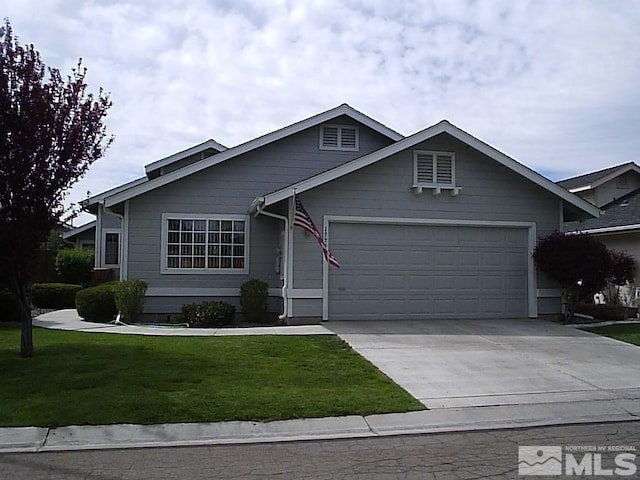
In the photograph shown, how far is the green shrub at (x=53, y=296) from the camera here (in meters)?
21.6

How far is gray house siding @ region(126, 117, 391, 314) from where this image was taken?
56.6 ft

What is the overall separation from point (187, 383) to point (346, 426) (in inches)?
102

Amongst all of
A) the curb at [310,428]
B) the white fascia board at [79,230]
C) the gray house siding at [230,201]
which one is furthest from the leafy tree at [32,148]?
the white fascia board at [79,230]

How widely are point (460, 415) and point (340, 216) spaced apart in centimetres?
787

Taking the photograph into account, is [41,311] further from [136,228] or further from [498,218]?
[498,218]

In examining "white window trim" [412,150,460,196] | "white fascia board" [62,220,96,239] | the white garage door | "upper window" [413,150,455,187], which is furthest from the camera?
"white fascia board" [62,220,96,239]

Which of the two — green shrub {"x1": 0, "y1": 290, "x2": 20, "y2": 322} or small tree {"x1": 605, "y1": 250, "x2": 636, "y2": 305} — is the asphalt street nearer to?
small tree {"x1": 605, "y1": 250, "x2": 636, "y2": 305}

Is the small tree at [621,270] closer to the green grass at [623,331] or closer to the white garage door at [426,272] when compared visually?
the green grass at [623,331]

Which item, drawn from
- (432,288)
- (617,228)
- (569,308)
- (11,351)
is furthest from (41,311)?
(617,228)

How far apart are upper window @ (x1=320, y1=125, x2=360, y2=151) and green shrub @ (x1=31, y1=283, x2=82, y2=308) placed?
950 centimetres

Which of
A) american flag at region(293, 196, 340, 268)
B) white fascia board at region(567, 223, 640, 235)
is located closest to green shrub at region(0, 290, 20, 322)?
american flag at region(293, 196, 340, 268)

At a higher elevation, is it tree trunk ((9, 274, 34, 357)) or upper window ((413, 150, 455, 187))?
upper window ((413, 150, 455, 187))

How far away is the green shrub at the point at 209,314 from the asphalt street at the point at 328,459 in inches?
356

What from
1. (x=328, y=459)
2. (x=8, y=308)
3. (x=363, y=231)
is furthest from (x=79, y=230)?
(x=328, y=459)
